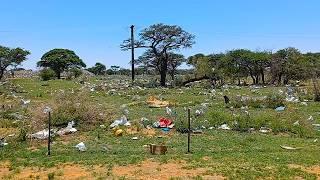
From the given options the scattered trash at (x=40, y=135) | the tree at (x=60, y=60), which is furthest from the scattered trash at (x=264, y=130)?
the tree at (x=60, y=60)

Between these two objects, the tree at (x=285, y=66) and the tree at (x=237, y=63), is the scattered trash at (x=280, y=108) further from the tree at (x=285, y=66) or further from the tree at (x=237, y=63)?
the tree at (x=237, y=63)

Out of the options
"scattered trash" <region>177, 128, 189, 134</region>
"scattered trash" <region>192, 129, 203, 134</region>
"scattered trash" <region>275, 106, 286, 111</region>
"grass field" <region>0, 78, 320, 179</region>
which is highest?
"scattered trash" <region>275, 106, 286, 111</region>

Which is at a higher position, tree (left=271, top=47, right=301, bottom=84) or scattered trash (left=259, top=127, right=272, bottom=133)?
tree (left=271, top=47, right=301, bottom=84)

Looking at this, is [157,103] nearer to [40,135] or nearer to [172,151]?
[40,135]

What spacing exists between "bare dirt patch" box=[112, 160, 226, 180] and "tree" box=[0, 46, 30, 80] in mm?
44890

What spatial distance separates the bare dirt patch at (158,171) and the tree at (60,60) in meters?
55.4

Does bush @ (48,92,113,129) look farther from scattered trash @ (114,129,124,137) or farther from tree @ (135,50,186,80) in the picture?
tree @ (135,50,186,80)

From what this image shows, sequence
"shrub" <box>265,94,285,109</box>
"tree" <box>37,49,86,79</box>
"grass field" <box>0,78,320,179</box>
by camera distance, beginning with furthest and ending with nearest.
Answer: "tree" <box>37,49,86,79</box>
"shrub" <box>265,94,285,109</box>
"grass field" <box>0,78,320,179</box>

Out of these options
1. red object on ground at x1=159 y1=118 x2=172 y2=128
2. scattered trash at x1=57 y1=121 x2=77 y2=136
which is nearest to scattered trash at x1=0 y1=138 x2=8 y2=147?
scattered trash at x1=57 y1=121 x2=77 y2=136

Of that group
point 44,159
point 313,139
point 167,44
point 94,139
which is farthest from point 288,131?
point 167,44

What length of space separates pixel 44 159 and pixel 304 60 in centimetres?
3480

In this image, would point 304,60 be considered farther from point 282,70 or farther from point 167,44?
point 167,44

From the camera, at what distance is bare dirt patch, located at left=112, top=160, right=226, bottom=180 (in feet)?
30.7

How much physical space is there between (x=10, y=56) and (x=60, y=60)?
37.1ft
